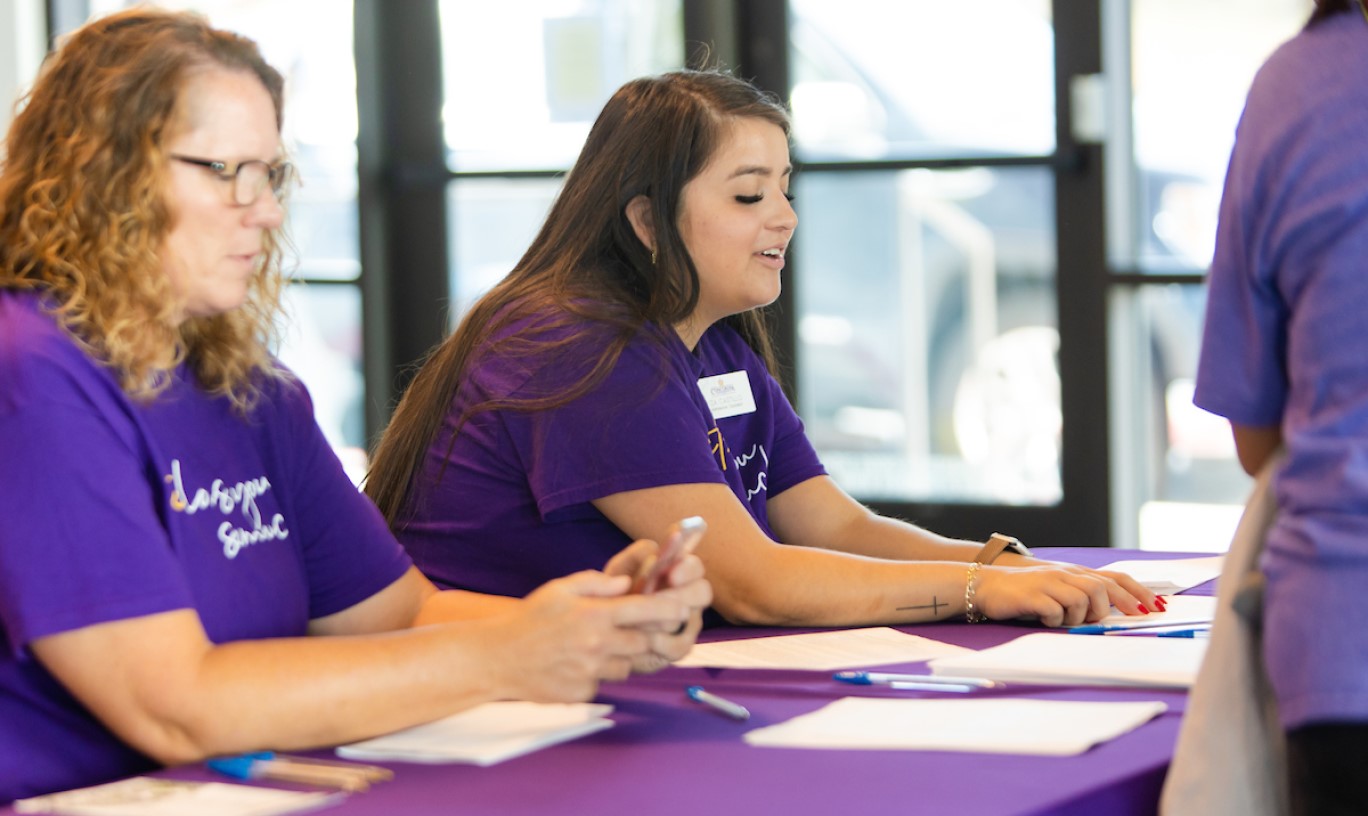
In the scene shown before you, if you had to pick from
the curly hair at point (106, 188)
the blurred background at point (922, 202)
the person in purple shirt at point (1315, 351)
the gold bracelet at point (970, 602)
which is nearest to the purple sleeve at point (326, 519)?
the curly hair at point (106, 188)

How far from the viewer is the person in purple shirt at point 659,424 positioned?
1.91 m

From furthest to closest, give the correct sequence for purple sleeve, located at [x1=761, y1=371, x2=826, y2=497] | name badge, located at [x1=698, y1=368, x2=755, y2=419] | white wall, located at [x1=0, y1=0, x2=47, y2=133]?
white wall, located at [x1=0, y1=0, x2=47, y2=133]
purple sleeve, located at [x1=761, y1=371, x2=826, y2=497]
name badge, located at [x1=698, y1=368, x2=755, y2=419]

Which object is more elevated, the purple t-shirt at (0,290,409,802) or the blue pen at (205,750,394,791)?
the purple t-shirt at (0,290,409,802)

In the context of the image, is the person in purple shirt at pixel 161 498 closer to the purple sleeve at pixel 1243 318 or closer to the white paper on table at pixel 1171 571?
the purple sleeve at pixel 1243 318

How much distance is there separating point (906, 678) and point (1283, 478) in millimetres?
480

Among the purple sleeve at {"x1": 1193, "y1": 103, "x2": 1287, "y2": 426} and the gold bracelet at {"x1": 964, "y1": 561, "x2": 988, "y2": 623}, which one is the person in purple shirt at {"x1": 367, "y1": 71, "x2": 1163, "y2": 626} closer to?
the gold bracelet at {"x1": 964, "y1": 561, "x2": 988, "y2": 623}

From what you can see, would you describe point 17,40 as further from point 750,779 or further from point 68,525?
point 750,779

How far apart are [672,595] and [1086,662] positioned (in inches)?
17.3

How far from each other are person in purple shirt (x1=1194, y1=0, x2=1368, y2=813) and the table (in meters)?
0.16

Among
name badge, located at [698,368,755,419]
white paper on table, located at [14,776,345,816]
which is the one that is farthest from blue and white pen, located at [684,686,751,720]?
name badge, located at [698,368,755,419]

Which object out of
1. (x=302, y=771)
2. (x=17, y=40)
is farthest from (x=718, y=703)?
(x=17, y=40)

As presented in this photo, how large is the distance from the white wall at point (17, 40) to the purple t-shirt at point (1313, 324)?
4.93 metres

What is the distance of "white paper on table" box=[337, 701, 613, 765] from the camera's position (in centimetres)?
133

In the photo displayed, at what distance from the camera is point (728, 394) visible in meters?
2.26
